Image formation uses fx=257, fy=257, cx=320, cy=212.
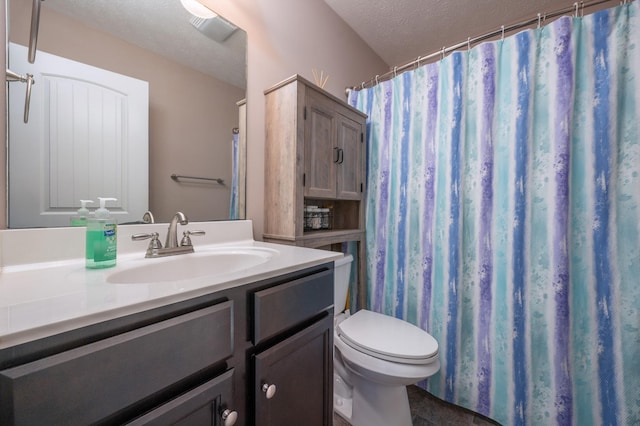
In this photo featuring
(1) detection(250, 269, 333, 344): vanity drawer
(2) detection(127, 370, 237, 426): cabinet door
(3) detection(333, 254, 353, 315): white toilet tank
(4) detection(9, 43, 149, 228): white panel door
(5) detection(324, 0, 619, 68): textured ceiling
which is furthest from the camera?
(5) detection(324, 0, 619, 68): textured ceiling

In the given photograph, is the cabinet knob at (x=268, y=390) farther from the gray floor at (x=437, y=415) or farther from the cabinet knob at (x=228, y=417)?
the gray floor at (x=437, y=415)

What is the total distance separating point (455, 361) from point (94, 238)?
1.60 meters

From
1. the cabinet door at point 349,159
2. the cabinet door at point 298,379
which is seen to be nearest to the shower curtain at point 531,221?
the cabinet door at point 349,159

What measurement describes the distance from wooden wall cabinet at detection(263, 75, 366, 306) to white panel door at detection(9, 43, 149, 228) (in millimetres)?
521

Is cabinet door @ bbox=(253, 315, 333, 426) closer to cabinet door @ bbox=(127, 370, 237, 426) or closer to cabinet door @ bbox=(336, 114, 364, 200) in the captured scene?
cabinet door @ bbox=(127, 370, 237, 426)

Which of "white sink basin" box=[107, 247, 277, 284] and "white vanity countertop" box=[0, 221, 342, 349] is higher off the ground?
"white vanity countertop" box=[0, 221, 342, 349]

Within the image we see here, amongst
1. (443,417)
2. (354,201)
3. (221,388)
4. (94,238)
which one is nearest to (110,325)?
(221,388)

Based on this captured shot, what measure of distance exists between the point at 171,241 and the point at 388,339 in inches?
38.1

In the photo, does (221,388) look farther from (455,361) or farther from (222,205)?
(455,361)

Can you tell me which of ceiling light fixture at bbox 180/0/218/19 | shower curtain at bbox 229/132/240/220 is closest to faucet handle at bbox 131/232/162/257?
shower curtain at bbox 229/132/240/220

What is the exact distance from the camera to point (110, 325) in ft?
1.39

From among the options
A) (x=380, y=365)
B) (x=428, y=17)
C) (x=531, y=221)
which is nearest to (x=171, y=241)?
(x=380, y=365)

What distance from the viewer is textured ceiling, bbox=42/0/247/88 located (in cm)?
83

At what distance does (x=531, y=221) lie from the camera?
115 cm
